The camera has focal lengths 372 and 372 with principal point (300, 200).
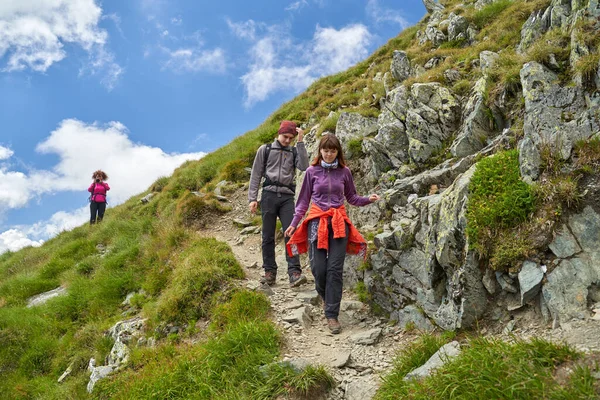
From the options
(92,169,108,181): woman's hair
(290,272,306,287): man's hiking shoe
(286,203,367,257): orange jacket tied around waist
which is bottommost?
(290,272,306,287): man's hiking shoe

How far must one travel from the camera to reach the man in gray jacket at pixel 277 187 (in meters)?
8.27

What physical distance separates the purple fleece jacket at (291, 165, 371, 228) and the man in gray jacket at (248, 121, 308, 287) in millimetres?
1288

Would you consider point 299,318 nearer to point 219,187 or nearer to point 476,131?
point 476,131

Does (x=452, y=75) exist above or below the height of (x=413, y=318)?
above

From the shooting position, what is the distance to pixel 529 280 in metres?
4.96

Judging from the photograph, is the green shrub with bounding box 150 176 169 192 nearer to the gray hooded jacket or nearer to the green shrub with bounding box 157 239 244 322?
the green shrub with bounding box 157 239 244 322

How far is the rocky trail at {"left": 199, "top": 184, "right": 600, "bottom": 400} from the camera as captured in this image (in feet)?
15.0

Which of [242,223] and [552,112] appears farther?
[242,223]

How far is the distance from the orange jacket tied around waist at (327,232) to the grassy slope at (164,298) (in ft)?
5.01

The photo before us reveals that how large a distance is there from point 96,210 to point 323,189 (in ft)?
54.3

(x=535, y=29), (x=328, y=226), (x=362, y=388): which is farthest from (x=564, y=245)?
(x=535, y=29)

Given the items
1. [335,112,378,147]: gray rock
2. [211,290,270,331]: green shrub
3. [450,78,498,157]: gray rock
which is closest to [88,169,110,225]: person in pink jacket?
[335,112,378,147]: gray rock

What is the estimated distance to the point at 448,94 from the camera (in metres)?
10.4

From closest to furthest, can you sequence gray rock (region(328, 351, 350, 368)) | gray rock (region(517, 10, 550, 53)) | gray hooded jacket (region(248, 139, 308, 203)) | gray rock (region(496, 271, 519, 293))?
1. gray rock (region(496, 271, 519, 293))
2. gray rock (region(328, 351, 350, 368))
3. gray hooded jacket (region(248, 139, 308, 203))
4. gray rock (region(517, 10, 550, 53))
